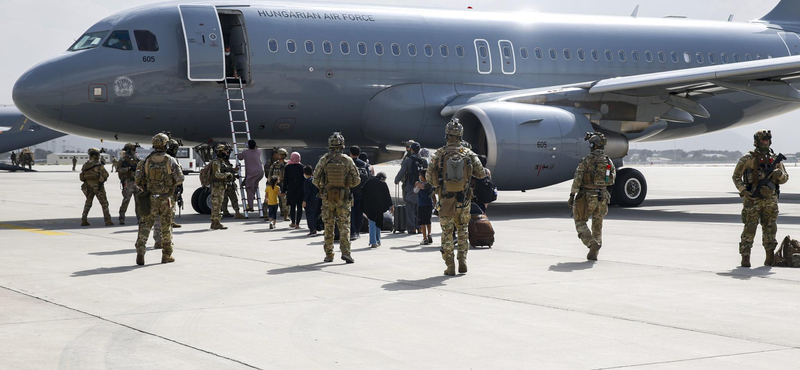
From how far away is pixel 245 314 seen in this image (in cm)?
749

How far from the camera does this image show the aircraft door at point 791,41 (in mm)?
25078

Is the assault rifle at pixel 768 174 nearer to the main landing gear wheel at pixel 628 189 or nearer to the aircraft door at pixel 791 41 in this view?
the main landing gear wheel at pixel 628 189

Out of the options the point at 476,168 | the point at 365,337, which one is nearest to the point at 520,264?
the point at 476,168

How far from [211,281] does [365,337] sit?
330 centimetres

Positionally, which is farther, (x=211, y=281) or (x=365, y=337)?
(x=211, y=281)

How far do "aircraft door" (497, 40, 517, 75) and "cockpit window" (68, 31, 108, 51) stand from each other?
9198 millimetres

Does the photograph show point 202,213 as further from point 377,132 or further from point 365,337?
point 365,337

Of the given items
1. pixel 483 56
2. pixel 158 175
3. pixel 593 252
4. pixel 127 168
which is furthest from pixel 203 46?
pixel 593 252

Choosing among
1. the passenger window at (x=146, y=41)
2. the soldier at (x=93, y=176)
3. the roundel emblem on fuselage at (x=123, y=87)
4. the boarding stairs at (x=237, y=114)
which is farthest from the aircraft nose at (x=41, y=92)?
the boarding stairs at (x=237, y=114)

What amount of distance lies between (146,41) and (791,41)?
58.8 ft

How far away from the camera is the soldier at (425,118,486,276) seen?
9.92 m

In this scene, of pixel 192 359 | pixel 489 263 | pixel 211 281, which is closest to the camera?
pixel 192 359

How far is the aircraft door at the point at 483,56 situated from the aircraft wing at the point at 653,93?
0.91m

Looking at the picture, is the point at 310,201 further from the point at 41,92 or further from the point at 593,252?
the point at 41,92
